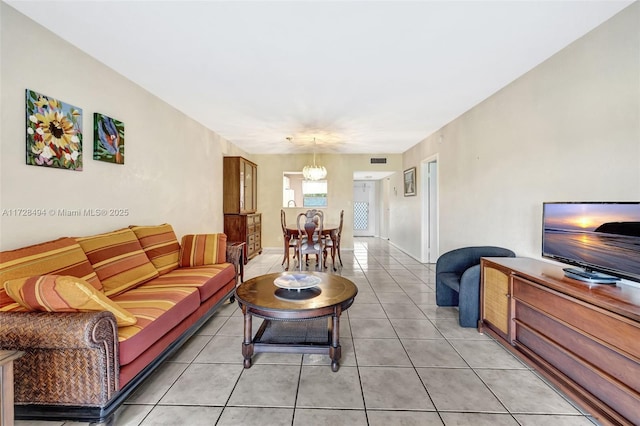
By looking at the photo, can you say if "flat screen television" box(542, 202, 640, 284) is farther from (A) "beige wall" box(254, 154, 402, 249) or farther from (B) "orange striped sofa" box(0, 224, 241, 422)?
(A) "beige wall" box(254, 154, 402, 249)

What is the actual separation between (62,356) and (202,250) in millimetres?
1773

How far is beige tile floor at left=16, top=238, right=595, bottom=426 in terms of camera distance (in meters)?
1.51

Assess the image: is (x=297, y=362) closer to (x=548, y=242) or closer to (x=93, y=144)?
(x=548, y=242)

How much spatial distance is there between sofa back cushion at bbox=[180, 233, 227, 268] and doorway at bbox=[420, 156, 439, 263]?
12.8ft

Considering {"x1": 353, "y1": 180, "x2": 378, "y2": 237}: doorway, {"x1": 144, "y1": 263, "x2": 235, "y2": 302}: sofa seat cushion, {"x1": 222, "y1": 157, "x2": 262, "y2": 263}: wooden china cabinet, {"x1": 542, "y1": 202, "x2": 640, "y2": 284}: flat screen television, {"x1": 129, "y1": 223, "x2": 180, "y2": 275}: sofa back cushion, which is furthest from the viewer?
{"x1": 353, "y1": 180, "x2": 378, "y2": 237}: doorway

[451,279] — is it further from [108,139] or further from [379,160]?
[379,160]

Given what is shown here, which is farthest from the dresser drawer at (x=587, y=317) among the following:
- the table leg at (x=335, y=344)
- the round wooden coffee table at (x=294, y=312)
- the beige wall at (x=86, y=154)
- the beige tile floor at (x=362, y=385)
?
the beige wall at (x=86, y=154)

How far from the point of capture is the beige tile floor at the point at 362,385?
1.51 metres

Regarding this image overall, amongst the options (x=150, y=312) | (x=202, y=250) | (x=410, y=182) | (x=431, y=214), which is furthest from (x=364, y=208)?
(x=150, y=312)

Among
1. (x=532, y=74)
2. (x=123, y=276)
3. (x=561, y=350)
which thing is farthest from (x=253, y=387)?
(x=532, y=74)

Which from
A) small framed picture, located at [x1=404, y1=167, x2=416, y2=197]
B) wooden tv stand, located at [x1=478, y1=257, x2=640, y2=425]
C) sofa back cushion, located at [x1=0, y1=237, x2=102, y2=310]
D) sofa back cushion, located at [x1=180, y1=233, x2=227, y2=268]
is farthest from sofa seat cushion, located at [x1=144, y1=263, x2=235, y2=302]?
small framed picture, located at [x1=404, y1=167, x2=416, y2=197]

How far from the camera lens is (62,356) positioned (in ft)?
4.37

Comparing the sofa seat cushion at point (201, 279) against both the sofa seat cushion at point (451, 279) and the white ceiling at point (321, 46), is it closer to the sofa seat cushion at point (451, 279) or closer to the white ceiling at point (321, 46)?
the white ceiling at point (321, 46)

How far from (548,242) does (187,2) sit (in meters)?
3.06
